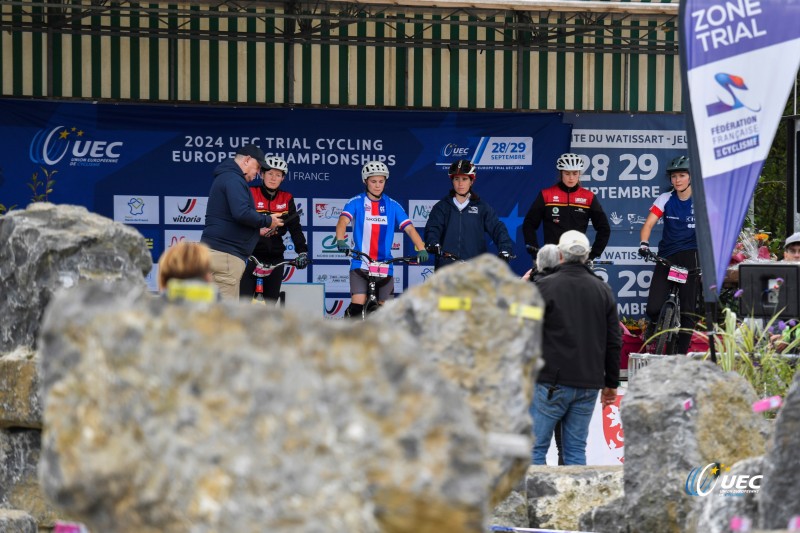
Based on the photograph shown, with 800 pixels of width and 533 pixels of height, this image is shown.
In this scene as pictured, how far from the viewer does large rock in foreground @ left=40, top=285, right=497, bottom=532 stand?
8.08ft

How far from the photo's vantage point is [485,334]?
13.6 ft

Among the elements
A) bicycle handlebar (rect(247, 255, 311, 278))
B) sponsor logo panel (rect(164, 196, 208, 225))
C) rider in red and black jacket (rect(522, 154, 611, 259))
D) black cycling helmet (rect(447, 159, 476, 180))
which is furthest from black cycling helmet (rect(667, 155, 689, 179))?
sponsor logo panel (rect(164, 196, 208, 225))

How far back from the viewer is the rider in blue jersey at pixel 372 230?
11445mm

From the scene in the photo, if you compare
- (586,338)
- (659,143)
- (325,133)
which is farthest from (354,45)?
(586,338)

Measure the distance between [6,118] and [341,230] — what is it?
3.63m

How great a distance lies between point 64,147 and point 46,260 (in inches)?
292

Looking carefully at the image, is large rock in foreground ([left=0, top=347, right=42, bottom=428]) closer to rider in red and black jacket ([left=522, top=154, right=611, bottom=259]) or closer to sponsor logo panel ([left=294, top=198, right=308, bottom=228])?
rider in red and black jacket ([left=522, top=154, right=611, bottom=259])

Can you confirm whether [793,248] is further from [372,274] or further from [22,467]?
[22,467]

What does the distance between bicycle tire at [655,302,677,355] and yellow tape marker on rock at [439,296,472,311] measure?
7.27m

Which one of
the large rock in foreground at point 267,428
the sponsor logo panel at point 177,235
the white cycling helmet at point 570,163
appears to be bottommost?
the large rock in foreground at point 267,428

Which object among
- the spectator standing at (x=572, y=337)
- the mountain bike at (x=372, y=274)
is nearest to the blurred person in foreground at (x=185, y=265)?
the spectator standing at (x=572, y=337)

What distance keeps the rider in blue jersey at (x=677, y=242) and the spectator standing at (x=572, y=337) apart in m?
4.49

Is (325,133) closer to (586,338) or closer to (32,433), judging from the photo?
(586,338)

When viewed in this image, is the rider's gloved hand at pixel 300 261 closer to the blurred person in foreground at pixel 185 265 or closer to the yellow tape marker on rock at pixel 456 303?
the yellow tape marker on rock at pixel 456 303
